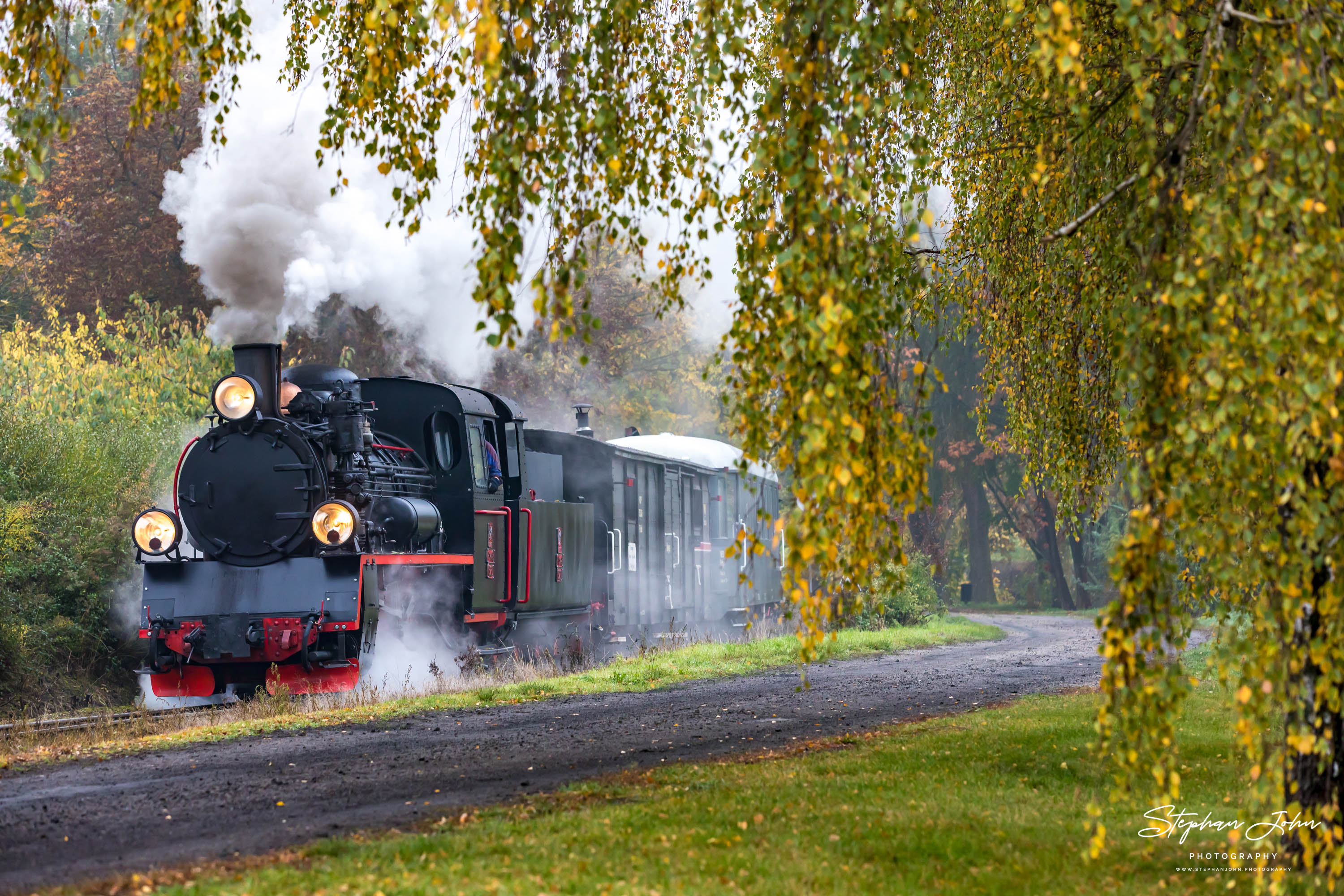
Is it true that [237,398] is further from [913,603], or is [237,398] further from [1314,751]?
[913,603]

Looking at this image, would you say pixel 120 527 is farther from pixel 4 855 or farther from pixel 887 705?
pixel 4 855

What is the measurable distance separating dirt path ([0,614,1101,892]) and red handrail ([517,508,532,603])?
2443 mm

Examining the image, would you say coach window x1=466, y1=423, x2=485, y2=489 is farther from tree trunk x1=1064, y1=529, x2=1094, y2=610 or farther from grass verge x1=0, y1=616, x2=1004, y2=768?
tree trunk x1=1064, y1=529, x2=1094, y2=610

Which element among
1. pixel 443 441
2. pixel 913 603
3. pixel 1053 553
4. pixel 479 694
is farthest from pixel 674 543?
pixel 1053 553

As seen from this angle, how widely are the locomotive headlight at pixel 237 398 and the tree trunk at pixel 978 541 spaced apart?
27.9m

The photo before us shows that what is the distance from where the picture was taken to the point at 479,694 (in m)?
12.1

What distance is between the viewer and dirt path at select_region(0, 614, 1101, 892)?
19.0ft

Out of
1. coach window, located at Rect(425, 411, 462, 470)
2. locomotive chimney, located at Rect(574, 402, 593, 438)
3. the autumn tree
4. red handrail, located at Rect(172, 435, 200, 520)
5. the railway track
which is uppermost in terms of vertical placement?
the autumn tree

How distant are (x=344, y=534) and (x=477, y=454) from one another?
262cm

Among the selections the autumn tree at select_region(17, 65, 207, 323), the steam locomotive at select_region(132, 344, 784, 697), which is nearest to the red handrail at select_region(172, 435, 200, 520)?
the steam locomotive at select_region(132, 344, 784, 697)

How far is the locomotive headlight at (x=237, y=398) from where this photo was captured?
12.4m

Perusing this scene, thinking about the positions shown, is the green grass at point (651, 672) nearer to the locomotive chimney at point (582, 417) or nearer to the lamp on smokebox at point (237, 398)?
the lamp on smokebox at point (237, 398)

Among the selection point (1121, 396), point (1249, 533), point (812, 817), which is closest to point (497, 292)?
point (1121, 396)

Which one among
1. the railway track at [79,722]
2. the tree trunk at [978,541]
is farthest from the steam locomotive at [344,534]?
the tree trunk at [978,541]
